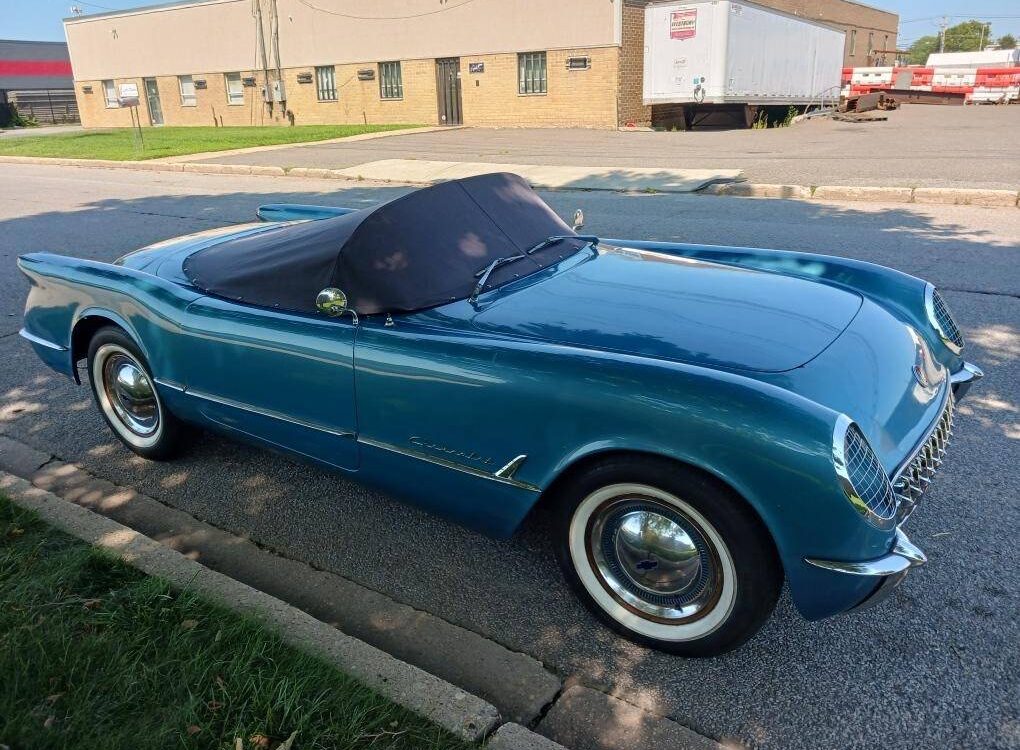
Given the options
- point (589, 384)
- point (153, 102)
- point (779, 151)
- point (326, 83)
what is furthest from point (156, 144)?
point (589, 384)

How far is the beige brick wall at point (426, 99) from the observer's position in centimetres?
2356

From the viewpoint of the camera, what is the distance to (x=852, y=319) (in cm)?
281

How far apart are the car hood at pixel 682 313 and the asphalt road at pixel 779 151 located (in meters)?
8.60

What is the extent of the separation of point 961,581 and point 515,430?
64.7 inches

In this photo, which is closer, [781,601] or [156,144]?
[781,601]

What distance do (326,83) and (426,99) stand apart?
526 cm

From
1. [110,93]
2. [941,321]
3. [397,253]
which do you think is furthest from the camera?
[110,93]

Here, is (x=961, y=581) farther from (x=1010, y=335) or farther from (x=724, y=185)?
(x=724, y=185)

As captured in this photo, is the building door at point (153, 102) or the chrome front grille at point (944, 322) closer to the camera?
the chrome front grille at point (944, 322)

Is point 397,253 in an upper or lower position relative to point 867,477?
upper

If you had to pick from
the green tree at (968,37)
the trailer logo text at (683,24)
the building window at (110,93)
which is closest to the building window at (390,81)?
the trailer logo text at (683,24)

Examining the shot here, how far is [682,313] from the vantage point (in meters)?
2.72

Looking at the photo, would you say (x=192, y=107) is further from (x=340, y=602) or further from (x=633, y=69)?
(x=340, y=602)

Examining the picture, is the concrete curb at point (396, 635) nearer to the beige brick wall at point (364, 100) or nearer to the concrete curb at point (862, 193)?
the concrete curb at point (862, 193)
